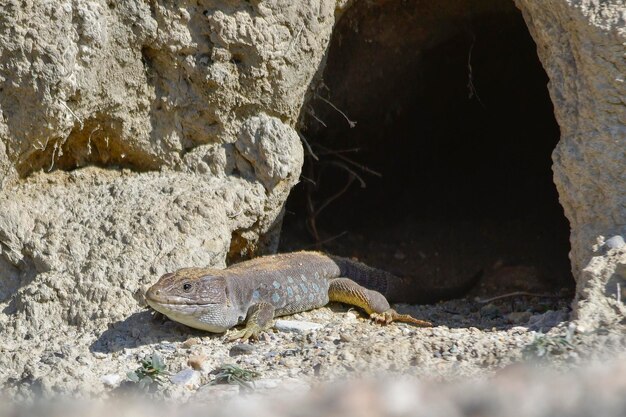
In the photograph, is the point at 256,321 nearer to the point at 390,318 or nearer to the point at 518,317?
the point at 390,318

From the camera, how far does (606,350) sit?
5.52m

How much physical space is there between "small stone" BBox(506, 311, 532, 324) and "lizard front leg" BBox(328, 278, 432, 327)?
2.23 feet

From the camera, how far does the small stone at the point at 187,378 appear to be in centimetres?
588

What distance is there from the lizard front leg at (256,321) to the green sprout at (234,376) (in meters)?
0.74

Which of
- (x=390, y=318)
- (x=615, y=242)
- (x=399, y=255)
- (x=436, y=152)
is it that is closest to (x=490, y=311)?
(x=390, y=318)

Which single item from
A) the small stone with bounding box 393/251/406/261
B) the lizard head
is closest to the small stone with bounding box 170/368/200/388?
the lizard head

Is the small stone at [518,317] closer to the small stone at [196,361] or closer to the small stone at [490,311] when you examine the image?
the small stone at [490,311]

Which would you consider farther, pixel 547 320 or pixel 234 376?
pixel 547 320

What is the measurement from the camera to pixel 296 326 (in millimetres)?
6934

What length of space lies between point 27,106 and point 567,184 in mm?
3970

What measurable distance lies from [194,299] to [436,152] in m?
5.06

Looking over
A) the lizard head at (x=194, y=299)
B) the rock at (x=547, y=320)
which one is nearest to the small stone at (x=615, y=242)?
the rock at (x=547, y=320)

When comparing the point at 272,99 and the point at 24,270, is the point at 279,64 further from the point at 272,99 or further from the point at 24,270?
the point at 24,270

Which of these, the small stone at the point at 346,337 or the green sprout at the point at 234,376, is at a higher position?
the small stone at the point at 346,337
